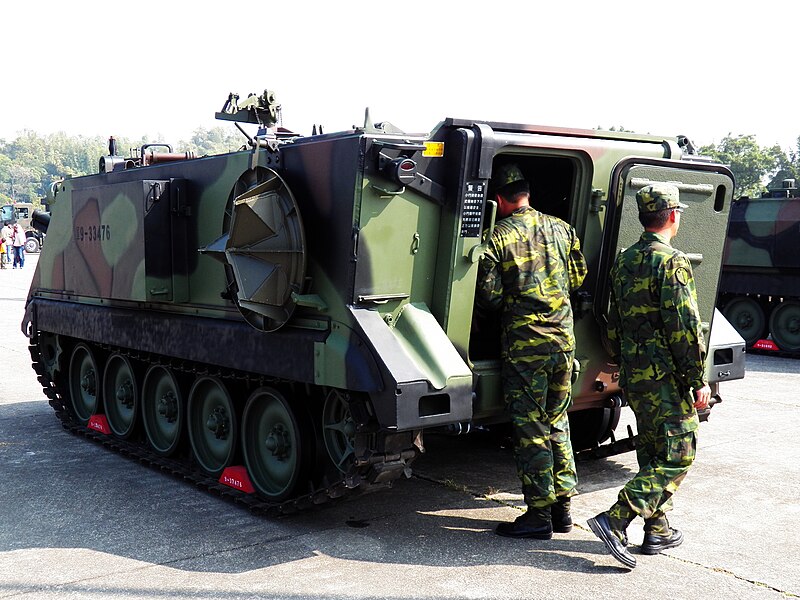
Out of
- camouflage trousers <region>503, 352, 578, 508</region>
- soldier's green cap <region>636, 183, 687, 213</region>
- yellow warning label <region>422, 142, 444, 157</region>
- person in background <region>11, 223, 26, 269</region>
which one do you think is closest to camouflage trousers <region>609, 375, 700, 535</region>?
camouflage trousers <region>503, 352, 578, 508</region>

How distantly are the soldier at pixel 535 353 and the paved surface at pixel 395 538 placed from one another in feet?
0.87

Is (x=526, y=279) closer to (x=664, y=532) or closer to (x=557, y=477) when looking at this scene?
(x=557, y=477)

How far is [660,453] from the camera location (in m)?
5.24

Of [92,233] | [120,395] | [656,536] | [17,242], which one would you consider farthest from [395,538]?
[17,242]

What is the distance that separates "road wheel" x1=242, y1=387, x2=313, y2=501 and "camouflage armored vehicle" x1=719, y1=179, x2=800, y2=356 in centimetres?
987

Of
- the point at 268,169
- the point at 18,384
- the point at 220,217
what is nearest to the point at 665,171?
the point at 268,169

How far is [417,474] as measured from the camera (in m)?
7.05

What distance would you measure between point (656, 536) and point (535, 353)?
3.90 feet

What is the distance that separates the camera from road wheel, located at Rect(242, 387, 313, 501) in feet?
19.7

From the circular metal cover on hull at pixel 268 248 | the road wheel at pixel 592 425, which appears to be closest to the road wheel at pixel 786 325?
the road wheel at pixel 592 425

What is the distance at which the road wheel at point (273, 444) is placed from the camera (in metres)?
6.00

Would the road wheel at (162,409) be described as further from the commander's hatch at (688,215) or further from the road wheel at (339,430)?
the commander's hatch at (688,215)

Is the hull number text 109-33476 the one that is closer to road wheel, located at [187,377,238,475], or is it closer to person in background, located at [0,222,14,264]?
road wheel, located at [187,377,238,475]

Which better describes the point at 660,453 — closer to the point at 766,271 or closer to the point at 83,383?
the point at 83,383
